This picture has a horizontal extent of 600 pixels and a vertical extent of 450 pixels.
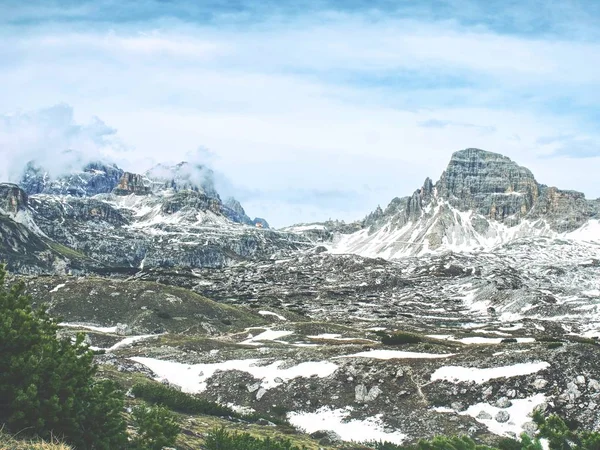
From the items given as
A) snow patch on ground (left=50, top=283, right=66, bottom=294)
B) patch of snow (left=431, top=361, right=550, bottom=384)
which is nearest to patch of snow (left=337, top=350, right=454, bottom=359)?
patch of snow (left=431, top=361, right=550, bottom=384)

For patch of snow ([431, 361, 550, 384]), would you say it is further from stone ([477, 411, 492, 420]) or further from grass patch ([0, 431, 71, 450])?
grass patch ([0, 431, 71, 450])

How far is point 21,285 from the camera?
1423 centimetres

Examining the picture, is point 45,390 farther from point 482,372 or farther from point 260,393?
point 482,372

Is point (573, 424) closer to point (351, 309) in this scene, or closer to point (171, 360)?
point (171, 360)

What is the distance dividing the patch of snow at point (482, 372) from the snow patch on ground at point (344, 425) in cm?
612

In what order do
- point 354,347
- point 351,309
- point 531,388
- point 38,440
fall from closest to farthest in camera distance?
1. point 38,440
2. point 531,388
3. point 354,347
4. point 351,309

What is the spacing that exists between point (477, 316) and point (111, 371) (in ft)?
400

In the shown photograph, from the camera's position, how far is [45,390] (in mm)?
12906

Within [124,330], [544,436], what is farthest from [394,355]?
[124,330]

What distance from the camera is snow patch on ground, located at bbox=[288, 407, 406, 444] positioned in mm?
30297

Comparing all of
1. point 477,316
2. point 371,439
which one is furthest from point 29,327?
point 477,316

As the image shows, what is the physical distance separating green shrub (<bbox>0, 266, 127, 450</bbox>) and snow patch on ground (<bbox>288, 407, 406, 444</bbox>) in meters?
18.3

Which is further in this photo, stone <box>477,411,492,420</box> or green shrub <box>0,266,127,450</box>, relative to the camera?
stone <box>477,411,492,420</box>

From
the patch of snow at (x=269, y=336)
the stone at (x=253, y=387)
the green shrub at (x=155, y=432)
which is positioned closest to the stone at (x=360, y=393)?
the stone at (x=253, y=387)
